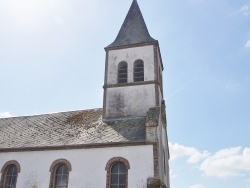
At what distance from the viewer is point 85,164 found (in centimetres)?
1666

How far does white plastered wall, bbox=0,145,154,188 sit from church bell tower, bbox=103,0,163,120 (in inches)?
158

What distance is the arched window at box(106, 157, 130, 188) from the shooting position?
15797 mm

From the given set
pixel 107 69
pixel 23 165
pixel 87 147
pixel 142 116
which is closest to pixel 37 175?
pixel 23 165

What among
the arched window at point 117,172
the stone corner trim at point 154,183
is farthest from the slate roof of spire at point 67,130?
the stone corner trim at point 154,183

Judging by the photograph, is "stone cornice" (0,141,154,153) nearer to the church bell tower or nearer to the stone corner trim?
the stone corner trim

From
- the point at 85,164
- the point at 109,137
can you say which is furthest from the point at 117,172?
the point at 109,137

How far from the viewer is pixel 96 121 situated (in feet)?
66.2

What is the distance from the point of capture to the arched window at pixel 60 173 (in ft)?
55.3

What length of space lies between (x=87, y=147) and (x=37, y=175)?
143 inches

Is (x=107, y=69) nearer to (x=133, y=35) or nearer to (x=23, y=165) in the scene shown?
(x=133, y=35)

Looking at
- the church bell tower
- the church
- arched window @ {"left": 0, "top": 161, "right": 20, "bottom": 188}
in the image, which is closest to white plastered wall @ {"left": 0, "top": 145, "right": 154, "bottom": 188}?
the church

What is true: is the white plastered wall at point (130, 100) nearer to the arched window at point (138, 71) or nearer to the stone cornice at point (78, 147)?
the arched window at point (138, 71)

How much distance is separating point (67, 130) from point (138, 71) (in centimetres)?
697

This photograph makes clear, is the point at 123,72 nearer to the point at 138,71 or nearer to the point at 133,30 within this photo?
the point at 138,71
